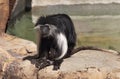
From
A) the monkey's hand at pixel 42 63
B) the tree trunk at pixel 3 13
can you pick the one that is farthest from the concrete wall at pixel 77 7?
the monkey's hand at pixel 42 63

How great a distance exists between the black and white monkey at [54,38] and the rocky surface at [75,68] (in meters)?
0.13

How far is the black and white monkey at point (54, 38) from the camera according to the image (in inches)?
170

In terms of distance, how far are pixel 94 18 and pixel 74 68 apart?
682cm

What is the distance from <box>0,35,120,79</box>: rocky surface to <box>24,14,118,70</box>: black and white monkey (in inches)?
5.0

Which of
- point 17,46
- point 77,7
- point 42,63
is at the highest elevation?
point 42,63

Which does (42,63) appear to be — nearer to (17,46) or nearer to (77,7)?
(17,46)

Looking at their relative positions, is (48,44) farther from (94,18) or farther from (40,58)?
(94,18)

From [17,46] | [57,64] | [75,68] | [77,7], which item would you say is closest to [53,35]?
[57,64]

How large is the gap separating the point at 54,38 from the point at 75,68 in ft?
1.48

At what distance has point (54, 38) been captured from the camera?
4359mm

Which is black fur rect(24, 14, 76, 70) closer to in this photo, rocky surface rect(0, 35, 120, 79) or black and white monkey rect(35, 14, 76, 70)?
black and white monkey rect(35, 14, 76, 70)

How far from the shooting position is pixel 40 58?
4.59 metres

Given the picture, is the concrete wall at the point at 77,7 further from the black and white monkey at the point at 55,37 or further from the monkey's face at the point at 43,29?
the monkey's face at the point at 43,29

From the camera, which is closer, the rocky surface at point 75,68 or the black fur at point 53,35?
the rocky surface at point 75,68
